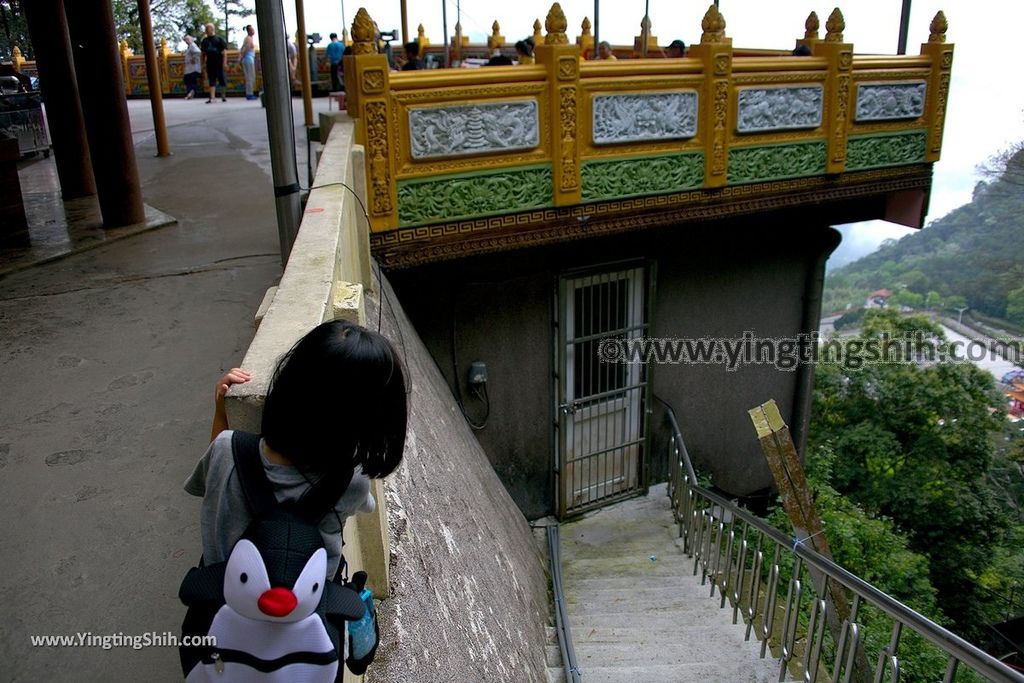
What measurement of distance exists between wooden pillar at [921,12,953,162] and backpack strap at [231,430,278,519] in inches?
345

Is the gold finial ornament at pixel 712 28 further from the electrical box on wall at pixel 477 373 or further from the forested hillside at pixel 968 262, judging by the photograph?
the forested hillside at pixel 968 262

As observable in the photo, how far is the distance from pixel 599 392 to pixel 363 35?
4378 millimetres

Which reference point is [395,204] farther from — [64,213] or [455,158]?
[64,213]

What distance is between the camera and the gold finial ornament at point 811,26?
28.3ft

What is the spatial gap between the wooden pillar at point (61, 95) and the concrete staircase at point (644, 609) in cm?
632

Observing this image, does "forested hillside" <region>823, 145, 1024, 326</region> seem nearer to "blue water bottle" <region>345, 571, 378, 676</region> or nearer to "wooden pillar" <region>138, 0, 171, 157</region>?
"wooden pillar" <region>138, 0, 171, 157</region>

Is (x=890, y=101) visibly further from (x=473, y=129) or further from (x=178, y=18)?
(x=178, y=18)

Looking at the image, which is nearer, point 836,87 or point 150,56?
point 836,87

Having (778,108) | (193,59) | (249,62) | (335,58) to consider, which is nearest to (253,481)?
(778,108)

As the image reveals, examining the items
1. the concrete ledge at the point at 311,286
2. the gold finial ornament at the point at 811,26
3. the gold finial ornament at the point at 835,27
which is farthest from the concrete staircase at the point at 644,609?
the gold finial ornament at the point at 811,26

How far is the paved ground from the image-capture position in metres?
2.56

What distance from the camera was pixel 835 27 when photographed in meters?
7.57

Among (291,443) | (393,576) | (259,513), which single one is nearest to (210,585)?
(259,513)

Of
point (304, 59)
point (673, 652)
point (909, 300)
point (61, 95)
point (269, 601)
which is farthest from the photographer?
point (909, 300)
